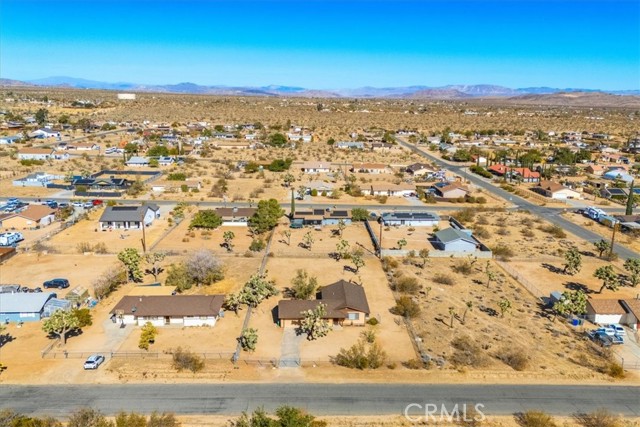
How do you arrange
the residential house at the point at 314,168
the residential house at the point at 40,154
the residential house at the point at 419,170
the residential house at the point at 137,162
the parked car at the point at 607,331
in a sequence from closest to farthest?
the parked car at the point at 607,331
the residential house at the point at 419,170
the residential house at the point at 314,168
the residential house at the point at 137,162
the residential house at the point at 40,154

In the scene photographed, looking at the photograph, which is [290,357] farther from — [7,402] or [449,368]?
[7,402]

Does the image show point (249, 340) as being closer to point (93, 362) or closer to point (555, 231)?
point (93, 362)

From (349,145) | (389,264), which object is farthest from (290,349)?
(349,145)

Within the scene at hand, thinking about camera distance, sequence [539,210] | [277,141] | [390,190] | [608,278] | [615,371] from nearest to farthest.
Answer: [615,371] → [608,278] → [539,210] → [390,190] → [277,141]

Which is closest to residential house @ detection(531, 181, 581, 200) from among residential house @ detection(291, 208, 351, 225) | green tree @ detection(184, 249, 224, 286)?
residential house @ detection(291, 208, 351, 225)

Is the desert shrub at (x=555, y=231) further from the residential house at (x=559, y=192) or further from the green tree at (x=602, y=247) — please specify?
the residential house at (x=559, y=192)

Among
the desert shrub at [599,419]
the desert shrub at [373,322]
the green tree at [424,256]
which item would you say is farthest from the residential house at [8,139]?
the desert shrub at [599,419]
